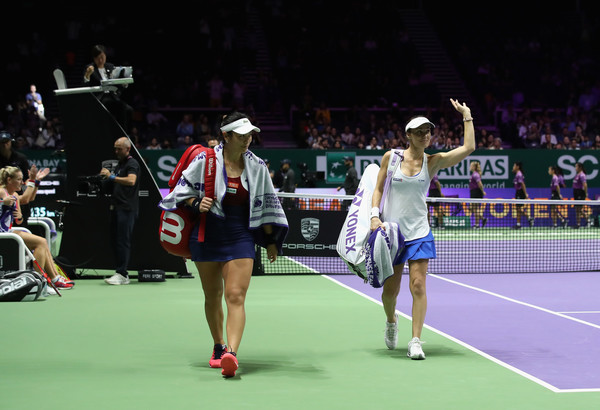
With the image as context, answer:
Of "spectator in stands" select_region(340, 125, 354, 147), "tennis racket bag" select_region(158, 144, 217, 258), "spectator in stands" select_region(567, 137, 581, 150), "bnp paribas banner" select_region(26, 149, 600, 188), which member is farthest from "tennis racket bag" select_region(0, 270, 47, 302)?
"spectator in stands" select_region(567, 137, 581, 150)

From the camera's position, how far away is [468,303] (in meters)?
12.0

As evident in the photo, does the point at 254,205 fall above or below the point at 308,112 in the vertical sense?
below

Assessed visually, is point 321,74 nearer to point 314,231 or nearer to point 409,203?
point 314,231

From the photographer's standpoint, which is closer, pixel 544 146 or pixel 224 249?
pixel 224 249

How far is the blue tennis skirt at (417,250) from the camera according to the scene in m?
8.21

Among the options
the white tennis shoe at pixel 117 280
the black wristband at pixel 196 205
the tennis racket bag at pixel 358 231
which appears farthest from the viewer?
the white tennis shoe at pixel 117 280

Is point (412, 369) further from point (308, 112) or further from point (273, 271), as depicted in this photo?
point (308, 112)

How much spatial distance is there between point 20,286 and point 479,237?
14146 millimetres

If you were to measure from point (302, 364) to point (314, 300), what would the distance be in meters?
4.34

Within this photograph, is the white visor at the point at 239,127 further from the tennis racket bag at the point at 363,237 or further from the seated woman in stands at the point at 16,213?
the seated woman in stands at the point at 16,213

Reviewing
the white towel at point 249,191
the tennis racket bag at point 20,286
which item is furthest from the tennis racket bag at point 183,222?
the tennis racket bag at point 20,286

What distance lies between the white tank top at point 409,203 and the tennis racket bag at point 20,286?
204 inches

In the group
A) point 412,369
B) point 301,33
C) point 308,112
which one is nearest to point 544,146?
point 308,112

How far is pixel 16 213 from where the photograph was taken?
12227 mm
